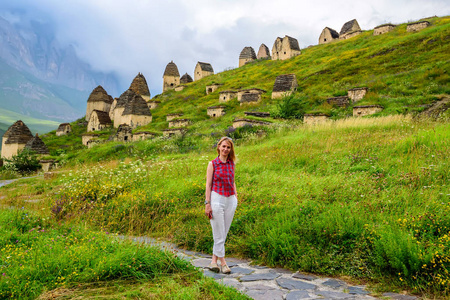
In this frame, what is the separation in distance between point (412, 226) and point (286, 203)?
2.20 m

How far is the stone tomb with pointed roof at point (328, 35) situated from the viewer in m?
66.3

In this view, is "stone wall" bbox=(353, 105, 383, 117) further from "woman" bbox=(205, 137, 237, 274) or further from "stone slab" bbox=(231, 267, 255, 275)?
"stone slab" bbox=(231, 267, 255, 275)

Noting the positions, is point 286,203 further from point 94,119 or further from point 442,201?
point 94,119

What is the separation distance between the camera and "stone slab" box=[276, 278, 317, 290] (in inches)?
144

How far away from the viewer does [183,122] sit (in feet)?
95.1

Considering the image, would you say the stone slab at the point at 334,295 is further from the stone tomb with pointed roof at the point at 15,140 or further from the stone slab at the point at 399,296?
the stone tomb with pointed roof at the point at 15,140

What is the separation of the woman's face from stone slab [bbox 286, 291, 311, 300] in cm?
204

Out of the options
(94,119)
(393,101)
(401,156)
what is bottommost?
(401,156)

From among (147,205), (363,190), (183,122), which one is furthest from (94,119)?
(363,190)

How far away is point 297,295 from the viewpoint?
342 centimetres

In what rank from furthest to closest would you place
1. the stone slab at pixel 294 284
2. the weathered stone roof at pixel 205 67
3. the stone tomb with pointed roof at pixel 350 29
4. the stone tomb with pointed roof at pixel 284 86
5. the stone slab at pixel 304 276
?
the weathered stone roof at pixel 205 67, the stone tomb with pointed roof at pixel 350 29, the stone tomb with pointed roof at pixel 284 86, the stone slab at pixel 304 276, the stone slab at pixel 294 284

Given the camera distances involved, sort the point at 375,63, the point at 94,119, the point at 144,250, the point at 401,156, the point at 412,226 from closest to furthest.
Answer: the point at 144,250
the point at 412,226
the point at 401,156
the point at 375,63
the point at 94,119

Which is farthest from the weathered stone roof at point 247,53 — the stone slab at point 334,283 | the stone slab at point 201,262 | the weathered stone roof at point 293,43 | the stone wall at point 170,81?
the stone slab at point 334,283

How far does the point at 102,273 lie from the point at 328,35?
72976 mm
